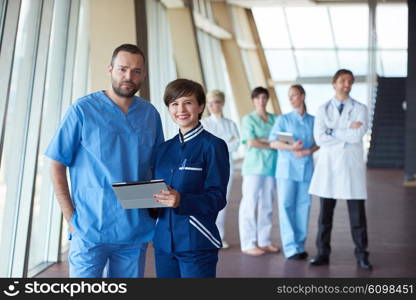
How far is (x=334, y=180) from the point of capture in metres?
4.44

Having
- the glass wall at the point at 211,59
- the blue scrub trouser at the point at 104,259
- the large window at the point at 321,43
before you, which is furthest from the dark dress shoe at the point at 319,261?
the large window at the point at 321,43

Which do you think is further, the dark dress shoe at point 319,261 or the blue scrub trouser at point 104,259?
the dark dress shoe at point 319,261

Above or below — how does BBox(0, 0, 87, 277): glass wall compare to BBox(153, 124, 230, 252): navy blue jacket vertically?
above

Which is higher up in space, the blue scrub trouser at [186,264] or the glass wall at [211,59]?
the glass wall at [211,59]

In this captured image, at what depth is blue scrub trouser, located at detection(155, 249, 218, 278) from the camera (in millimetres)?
2086

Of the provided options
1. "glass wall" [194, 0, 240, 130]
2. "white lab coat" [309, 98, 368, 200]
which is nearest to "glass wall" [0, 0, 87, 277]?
"white lab coat" [309, 98, 368, 200]

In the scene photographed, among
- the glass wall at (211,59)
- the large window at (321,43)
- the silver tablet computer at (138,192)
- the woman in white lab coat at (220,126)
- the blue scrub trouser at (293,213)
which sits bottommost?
the silver tablet computer at (138,192)

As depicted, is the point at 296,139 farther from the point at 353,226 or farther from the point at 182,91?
the point at 182,91

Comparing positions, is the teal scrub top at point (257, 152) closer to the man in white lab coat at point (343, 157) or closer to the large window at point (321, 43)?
the man in white lab coat at point (343, 157)

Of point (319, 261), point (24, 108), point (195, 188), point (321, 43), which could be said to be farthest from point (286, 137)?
point (321, 43)

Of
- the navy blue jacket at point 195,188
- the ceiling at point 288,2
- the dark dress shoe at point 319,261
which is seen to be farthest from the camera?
the ceiling at point 288,2

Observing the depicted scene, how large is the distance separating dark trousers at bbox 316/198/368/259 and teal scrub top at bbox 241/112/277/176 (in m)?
0.77

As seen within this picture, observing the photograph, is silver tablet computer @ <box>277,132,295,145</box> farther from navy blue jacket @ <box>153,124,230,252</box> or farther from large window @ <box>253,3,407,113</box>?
large window @ <box>253,3,407,113</box>

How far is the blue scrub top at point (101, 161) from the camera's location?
216 centimetres
